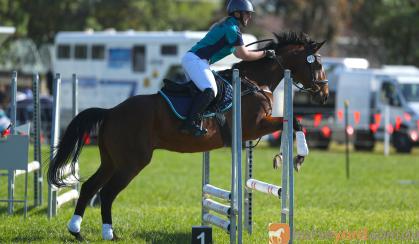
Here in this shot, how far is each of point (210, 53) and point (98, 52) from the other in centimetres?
2232

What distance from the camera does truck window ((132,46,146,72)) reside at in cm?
3097

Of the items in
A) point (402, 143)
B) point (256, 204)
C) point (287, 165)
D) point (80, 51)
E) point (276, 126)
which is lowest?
point (256, 204)

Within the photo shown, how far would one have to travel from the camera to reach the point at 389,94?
29.4 m

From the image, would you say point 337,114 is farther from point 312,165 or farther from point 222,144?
point 222,144

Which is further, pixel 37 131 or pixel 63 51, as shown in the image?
pixel 63 51

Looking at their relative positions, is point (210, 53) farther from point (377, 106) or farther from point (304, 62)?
point (377, 106)

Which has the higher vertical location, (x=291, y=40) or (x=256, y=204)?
(x=291, y=40)

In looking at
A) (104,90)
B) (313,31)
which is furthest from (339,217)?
(313,31)

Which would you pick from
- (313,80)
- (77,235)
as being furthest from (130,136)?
(313,80)

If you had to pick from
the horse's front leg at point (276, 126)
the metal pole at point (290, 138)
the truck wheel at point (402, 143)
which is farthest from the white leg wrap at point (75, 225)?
the truck wheel at point (402, 143)

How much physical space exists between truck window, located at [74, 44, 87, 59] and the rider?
22.6 m

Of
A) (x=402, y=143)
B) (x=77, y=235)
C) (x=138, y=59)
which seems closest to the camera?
(x=77, y=235)

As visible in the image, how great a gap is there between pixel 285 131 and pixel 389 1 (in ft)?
142

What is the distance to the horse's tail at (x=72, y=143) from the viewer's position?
9.82m
